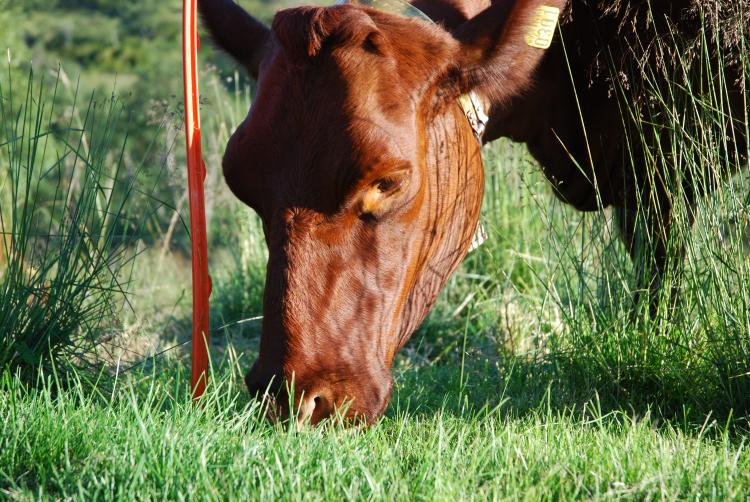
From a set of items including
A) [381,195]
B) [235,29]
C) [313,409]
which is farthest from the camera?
[235,29]

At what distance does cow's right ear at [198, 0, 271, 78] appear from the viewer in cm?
338

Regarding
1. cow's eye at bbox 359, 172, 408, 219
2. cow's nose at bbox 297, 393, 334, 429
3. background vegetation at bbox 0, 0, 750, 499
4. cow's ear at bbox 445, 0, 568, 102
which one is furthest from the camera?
cow's ear at bbox 445, 0, 568, 102

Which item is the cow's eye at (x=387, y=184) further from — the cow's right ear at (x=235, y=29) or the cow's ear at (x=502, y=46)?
the cow's right ear at (x=235, y=29)

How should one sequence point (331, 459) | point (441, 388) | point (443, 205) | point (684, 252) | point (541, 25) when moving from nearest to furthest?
point (331, 459)
point (541, 25)
point (443, 205)
point (684, 252)
point (441, 388)

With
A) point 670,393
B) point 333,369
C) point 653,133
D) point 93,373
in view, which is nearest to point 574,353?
point 670,393

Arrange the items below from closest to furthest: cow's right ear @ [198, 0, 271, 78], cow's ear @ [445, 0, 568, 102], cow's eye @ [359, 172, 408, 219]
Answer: cow's eye @ [359, 172, 408, 219]
cow's ear @ [445, 0, 568, 102]
cow's right ear @ [198, 0, 271, 78]

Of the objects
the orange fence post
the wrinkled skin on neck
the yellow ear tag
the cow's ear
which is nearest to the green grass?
the wrinkled skin on neck

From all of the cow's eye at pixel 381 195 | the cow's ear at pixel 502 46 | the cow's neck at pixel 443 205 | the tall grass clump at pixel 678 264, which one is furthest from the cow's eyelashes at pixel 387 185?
the tall grass clump at pixel 678 264

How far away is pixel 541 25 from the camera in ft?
9.41

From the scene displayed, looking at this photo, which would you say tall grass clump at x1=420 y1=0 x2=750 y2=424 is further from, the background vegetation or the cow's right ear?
the cow's right ear

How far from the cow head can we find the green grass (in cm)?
20

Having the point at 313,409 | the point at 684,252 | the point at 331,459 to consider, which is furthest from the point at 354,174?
the point at 684,252

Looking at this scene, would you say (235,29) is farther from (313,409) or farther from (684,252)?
(684,252)

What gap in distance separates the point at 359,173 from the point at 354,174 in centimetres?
2
